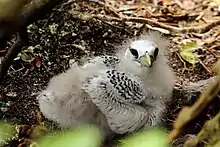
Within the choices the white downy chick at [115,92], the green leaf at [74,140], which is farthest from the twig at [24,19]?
the white downy chick at [115,92]

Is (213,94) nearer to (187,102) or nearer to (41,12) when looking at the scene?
(41,12)

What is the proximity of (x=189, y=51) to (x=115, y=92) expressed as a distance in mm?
781

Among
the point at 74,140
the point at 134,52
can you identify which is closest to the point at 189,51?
the point at 134,52

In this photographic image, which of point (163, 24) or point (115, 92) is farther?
point (163, 24)

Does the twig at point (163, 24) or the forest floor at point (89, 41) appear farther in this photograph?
the twig at point (163, 24)

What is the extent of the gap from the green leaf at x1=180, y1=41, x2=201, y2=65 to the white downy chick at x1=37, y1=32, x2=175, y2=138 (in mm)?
468

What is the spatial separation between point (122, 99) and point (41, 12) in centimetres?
125

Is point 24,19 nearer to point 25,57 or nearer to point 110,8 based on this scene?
point 25,57

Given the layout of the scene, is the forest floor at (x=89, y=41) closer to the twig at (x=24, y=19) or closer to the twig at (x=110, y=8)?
the twig at (x=110, y=8)

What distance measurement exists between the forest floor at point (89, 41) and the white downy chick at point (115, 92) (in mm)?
196

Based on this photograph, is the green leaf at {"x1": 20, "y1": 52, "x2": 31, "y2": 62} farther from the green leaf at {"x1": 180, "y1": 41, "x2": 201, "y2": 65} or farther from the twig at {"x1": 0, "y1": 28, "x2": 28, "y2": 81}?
the twig at {"x1": 0, "y1": 28, "x2": 28, "y2": 81}

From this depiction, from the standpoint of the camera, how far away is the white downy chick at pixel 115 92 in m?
2.04

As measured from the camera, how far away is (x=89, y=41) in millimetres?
2705

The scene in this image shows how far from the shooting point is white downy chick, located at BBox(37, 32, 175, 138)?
2039mm
